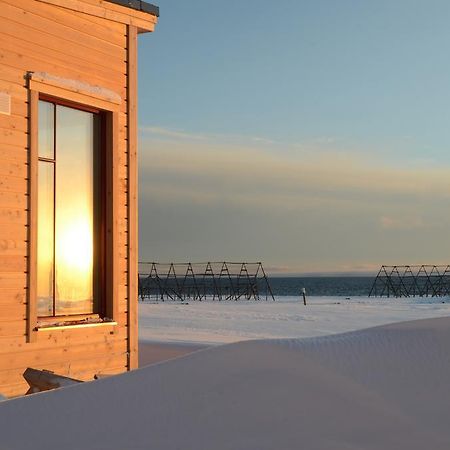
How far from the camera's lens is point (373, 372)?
4223 mm

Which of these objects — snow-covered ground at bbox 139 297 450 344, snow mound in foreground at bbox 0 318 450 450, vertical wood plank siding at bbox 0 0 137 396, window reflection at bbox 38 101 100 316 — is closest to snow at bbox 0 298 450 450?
snow mound in foreground at bbox 0 318 450 450

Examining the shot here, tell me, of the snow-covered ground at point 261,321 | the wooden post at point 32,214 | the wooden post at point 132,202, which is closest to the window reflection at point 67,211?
the wooden post at point 32,214

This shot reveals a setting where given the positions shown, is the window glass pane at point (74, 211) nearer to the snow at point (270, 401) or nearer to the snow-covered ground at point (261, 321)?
the snow at point (270, 401)

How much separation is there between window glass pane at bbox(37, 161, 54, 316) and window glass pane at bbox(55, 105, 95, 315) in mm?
82

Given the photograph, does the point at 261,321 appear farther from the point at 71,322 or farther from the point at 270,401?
the point at 270,401

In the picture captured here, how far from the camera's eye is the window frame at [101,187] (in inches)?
309

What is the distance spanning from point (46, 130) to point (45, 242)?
1.20 m

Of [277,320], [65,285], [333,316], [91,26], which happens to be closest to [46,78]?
[91,26]

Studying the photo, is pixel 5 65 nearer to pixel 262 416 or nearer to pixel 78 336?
pixel 78 336

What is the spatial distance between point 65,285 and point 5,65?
2366 millimetres

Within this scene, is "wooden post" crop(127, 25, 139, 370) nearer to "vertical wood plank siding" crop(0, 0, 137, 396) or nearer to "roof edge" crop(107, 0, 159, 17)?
"vertical wood plank siding" crop(0, 0, 137, 396)

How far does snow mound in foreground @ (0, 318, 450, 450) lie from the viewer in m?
3.52

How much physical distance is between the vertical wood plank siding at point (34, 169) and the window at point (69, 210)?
9.7 inches

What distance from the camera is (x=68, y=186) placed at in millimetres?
8469
